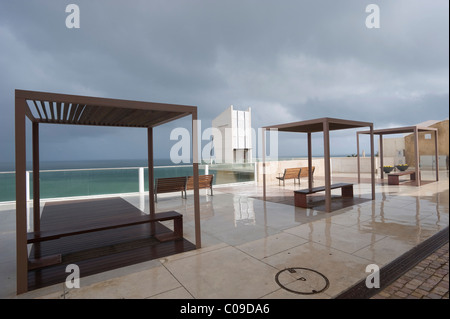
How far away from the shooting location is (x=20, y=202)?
2.88 meters

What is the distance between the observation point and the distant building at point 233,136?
38.0 meters

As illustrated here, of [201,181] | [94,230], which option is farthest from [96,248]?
[201,181]

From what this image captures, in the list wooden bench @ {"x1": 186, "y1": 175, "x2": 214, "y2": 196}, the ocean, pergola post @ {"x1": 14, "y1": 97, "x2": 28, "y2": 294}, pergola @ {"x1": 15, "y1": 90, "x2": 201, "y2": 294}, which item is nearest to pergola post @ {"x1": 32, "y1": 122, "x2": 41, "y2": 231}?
pergola @ {"x1": 15, "y1": 90, "x2": 201, "y2": 294}

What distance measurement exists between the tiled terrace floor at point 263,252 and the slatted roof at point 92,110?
2.29 meters

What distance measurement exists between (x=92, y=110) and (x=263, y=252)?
11.9 ft

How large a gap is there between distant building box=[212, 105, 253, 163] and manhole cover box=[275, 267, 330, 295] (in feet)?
110

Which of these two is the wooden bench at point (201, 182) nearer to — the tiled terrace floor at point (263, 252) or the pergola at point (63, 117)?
the tiled terrace floor at point (263, 252)

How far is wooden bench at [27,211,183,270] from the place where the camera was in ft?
11.5

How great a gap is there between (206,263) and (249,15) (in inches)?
678

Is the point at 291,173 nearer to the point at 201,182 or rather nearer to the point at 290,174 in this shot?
the point at 290,174

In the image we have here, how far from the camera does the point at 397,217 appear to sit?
5.89 m

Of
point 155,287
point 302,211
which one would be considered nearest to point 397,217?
point 302,211

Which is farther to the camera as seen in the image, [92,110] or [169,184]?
[169,184]

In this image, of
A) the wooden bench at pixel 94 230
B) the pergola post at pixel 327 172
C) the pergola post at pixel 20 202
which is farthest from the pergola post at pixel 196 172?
the pergola post at pixel 327 172
